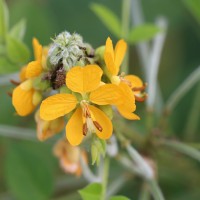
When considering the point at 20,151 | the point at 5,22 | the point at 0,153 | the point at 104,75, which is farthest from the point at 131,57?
the point at 104,75

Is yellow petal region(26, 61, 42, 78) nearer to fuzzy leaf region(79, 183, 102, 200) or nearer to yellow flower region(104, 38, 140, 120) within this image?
yellow flower region(104, 38, 140, 120)

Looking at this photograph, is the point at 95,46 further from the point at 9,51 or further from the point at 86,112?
the point at 86,112

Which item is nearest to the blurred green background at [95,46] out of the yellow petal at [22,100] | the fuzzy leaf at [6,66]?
the fuzzy leaf at [6,66]

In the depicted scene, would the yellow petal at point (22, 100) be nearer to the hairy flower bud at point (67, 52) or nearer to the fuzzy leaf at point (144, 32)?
the hairy flower bud at point (67, 52)

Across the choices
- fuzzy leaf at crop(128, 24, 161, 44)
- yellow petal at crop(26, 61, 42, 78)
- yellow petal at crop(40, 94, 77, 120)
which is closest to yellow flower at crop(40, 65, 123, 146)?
yellow petal at crop(40, 94, 77, 120)

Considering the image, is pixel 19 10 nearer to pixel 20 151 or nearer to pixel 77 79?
pixel 20 151

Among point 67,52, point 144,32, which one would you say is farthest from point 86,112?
point 144,32

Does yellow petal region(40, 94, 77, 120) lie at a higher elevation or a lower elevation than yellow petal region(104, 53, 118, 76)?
lower
